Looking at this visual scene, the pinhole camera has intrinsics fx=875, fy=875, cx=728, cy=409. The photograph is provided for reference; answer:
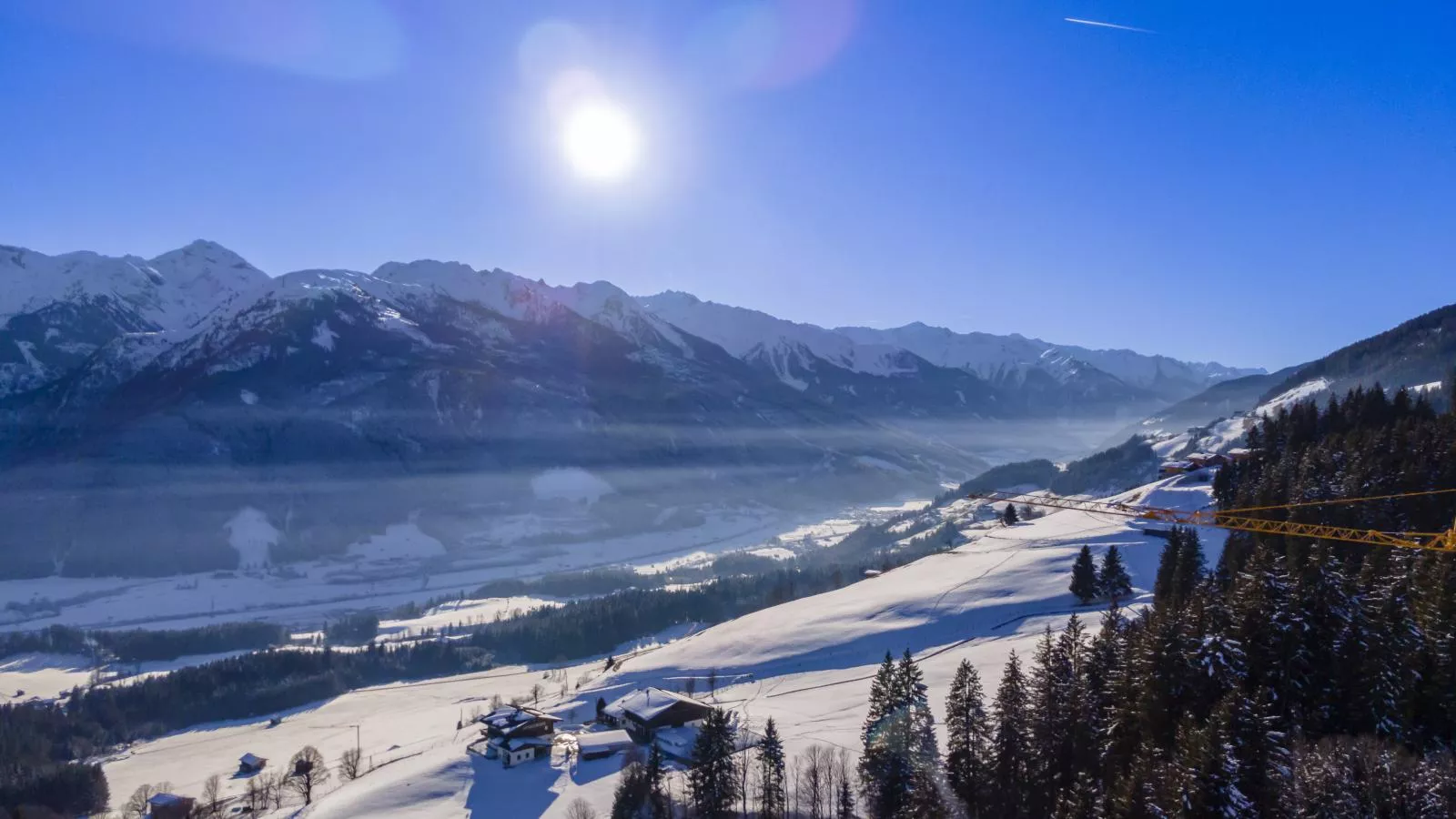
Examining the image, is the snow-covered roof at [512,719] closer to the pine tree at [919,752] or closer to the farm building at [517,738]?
the farm building at [517,738]

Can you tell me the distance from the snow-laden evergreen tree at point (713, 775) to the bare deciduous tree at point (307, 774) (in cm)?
2670

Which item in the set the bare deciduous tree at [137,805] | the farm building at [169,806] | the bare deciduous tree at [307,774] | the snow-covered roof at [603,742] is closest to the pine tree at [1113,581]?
the snow-covered roof at [603,742]

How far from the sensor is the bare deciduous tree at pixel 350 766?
55.0 metres

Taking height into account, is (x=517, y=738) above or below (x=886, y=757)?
below

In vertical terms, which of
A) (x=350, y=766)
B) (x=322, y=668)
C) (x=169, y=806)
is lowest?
(x=322, y=668)

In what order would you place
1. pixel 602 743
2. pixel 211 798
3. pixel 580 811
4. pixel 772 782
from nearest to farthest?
pixel 772 782
pixel 580 811
pixel 602 743
pixel 211 798

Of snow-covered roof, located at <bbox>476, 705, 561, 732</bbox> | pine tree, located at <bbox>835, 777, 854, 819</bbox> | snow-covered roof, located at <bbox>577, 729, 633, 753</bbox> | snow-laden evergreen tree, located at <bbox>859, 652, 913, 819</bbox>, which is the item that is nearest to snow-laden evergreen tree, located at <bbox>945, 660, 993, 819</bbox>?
snow-laden evergreen tree, located at <bbox>859, 652, 913, 819</bbox>

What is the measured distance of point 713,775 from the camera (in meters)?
36.3

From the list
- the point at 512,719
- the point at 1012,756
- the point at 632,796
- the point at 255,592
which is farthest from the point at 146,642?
the point at 1012,756

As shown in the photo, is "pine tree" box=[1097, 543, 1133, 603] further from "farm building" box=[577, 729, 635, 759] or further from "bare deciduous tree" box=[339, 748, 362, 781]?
"bare deciduous tree" box=[339, 748, 362, 781]

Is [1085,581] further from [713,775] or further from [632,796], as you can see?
[632,796]

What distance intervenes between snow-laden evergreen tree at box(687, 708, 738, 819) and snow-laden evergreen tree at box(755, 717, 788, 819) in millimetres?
1321

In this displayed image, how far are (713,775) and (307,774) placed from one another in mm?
32069

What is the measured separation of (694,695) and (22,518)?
20723cm
